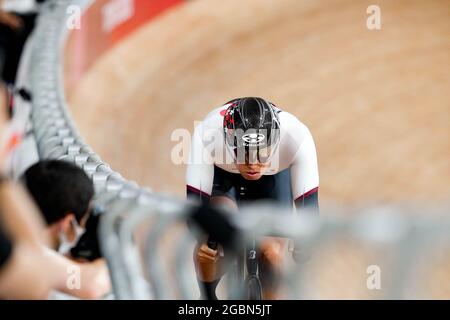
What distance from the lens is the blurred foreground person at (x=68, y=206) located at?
6.21 feet

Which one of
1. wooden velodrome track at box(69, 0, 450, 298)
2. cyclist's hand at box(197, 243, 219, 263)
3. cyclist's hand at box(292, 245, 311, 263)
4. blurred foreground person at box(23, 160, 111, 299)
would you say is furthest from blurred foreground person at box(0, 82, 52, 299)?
wooden velodrome track at box(69, 0, 450, 298)

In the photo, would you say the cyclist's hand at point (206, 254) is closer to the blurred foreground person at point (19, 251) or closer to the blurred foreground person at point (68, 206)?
the blurred foreground person at point (68, 206)

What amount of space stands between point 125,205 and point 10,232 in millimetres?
306

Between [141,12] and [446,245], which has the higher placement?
[141,12]

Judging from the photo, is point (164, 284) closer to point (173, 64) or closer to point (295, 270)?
point (295, 270)

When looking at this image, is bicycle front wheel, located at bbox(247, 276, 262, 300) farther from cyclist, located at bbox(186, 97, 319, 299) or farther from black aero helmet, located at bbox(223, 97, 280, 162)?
black aero helmet, located at bbox(223, 97, 280, 162)

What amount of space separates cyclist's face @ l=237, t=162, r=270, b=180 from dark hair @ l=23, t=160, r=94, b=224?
956mm

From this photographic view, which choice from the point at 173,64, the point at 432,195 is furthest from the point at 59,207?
the point at 173,64

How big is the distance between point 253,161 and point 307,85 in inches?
167

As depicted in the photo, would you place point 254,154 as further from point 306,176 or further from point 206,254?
point 206,254

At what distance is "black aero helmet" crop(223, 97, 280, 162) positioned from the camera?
2.69m

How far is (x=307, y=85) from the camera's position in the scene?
684cm

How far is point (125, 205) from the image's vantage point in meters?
1.73
